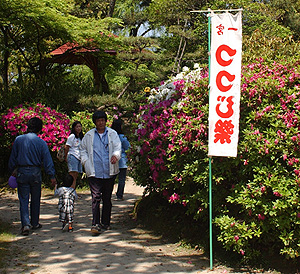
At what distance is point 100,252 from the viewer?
548 centimetres

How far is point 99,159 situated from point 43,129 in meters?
4.06

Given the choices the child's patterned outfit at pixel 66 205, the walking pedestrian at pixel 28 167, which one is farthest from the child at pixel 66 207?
the walking pedestrian at pixel 28 167

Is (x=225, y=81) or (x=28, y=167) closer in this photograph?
(x=225, y=81)

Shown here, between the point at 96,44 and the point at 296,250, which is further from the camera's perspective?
the point at 96,44

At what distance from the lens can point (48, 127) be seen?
1001 cm

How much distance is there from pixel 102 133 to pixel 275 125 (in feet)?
9.27

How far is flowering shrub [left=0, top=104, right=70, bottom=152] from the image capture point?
9.99 metres

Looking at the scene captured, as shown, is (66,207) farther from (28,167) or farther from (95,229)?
(28,167)

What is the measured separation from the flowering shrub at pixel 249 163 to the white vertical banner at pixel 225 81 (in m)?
0.27

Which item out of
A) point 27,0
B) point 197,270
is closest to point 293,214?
point 197,270

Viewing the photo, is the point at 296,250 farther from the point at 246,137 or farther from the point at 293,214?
the point at 246,137

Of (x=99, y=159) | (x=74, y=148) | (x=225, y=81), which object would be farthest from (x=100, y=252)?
(x=74, y=148)

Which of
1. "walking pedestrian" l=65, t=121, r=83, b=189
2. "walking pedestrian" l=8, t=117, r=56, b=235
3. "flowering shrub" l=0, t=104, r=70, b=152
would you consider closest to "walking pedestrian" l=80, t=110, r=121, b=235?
"walking pedestrian" l=8, t=117, r=56, b=235

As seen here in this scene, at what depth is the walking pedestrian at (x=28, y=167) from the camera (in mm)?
6461
